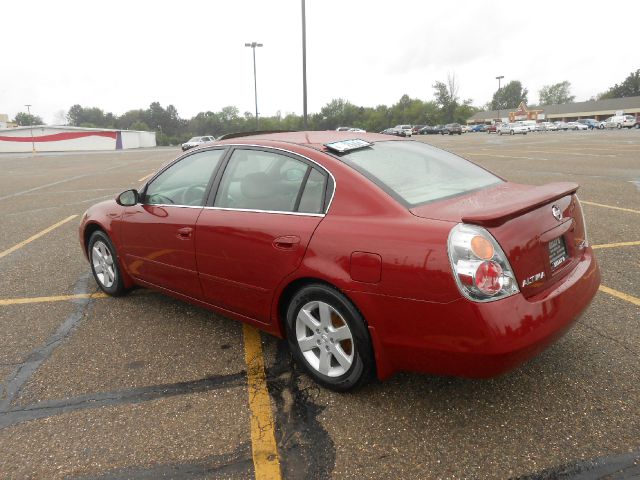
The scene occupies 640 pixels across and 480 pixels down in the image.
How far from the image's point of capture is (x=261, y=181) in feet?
10.4

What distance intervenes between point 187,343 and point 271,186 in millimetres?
1329

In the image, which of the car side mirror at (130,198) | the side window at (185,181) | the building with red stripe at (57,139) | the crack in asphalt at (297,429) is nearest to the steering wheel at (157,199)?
the side window at (185,181)

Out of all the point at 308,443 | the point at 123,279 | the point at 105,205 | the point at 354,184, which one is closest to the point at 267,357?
the point at 308,443

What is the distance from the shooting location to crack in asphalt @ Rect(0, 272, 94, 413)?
293 centimetres

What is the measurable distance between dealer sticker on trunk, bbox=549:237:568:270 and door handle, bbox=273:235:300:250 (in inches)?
53.0

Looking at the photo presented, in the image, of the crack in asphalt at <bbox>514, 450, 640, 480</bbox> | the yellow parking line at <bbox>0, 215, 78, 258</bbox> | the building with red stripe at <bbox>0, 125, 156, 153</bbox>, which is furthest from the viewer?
the building with red stripe at <bbox>0, 125, 156, 153</bbox>

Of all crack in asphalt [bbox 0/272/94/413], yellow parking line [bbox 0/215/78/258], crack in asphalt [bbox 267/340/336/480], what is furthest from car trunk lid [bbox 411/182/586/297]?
yellow parking line [bbox 0/215/78/258]

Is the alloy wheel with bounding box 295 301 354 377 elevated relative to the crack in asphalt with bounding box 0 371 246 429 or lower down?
elevated

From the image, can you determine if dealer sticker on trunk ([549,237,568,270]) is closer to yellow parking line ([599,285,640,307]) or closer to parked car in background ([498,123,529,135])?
yellow parking line ([599,285,640,307])

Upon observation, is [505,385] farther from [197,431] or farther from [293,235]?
[197,431]

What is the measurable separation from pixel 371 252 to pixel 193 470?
4.33ft

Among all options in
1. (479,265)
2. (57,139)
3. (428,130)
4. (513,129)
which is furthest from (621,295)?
(428,130)

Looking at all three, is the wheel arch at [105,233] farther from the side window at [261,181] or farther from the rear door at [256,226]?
the side window at [261,181]

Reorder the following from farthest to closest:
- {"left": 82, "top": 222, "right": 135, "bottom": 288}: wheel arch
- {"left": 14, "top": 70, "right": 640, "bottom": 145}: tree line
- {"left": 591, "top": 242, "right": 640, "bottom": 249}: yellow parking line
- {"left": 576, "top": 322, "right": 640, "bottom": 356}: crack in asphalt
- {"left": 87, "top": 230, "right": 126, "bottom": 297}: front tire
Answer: {"left": 14, "top": 70, "right": 640, "bottom": 145}: tree line
{"left": 591, "top": 242, "right": 640, "bottom": 249}: yellow parking line
{"left": 87, "top": 230, "right": 126, "bottom": 297}: front tire
{"left": 82, "top": 222, "right": 135, "bottom": 288}: wheel arch
{"left": 576, "top": 322, "right": 640, "bottom": 356}: crack in asphalt
